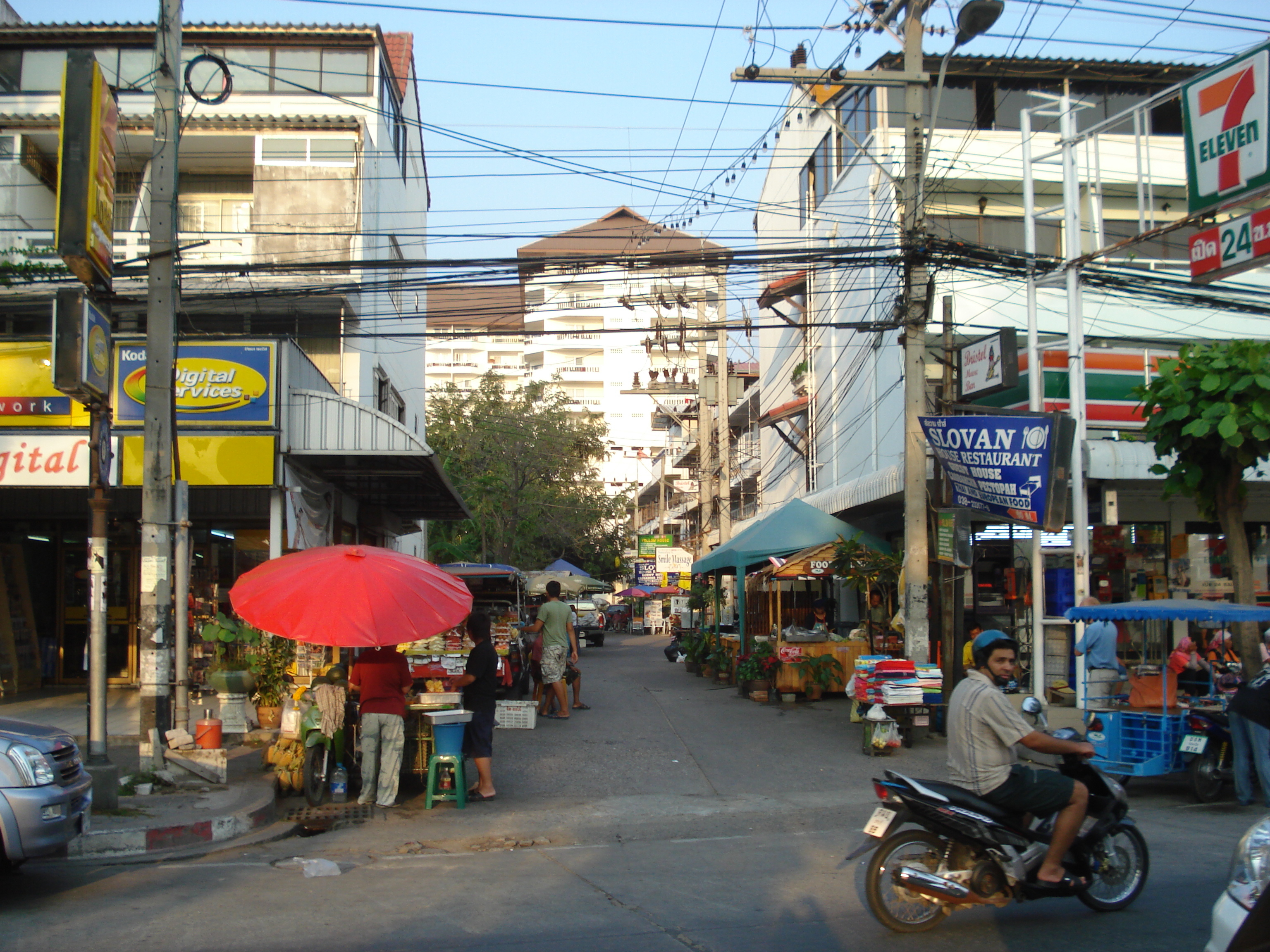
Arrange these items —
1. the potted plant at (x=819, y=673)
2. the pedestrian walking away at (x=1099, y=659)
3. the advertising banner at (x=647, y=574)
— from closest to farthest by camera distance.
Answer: the pedestrian walking away at (x=1099, y=659) < the potted plant at (x=819, y=673) < the advertising banner at (x=647, y=574)

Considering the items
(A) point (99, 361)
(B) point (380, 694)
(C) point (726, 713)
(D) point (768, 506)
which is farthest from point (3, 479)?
(D) point (768, 506)

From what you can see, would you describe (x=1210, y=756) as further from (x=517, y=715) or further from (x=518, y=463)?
(x=518, y=463)

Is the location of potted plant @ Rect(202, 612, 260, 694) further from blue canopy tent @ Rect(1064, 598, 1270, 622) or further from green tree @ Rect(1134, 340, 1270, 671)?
green tree @ Rect(1134, 340, 1270, 671)

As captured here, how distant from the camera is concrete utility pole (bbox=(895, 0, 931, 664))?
1384 centimetres

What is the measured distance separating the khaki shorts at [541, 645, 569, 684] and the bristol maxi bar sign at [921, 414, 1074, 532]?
21.4 feet

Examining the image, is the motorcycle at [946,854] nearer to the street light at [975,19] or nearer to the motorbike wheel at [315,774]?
the motorbike wheel at [315,774]

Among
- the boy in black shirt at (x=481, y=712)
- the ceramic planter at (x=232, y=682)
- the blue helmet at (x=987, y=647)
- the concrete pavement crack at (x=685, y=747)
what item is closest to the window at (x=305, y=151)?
the ceramic planter at (x=232, y=682)

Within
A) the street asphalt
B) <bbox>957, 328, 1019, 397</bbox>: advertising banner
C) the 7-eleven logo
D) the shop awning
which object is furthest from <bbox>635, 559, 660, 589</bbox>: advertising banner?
the 7-eleven logo

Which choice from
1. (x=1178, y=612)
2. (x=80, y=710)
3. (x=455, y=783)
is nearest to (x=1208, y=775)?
(x=1178, y=612)

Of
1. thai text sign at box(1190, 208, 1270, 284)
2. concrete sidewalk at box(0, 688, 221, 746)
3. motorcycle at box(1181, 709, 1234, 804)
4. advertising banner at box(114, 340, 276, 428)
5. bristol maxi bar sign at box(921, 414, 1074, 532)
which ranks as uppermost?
thai text sign at box(1190, 208, 1270, 284)

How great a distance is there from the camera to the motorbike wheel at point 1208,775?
31.1ft

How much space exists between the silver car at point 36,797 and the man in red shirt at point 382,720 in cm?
280

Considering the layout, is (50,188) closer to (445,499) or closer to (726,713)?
(445,499)

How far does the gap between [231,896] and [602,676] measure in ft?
60.2
